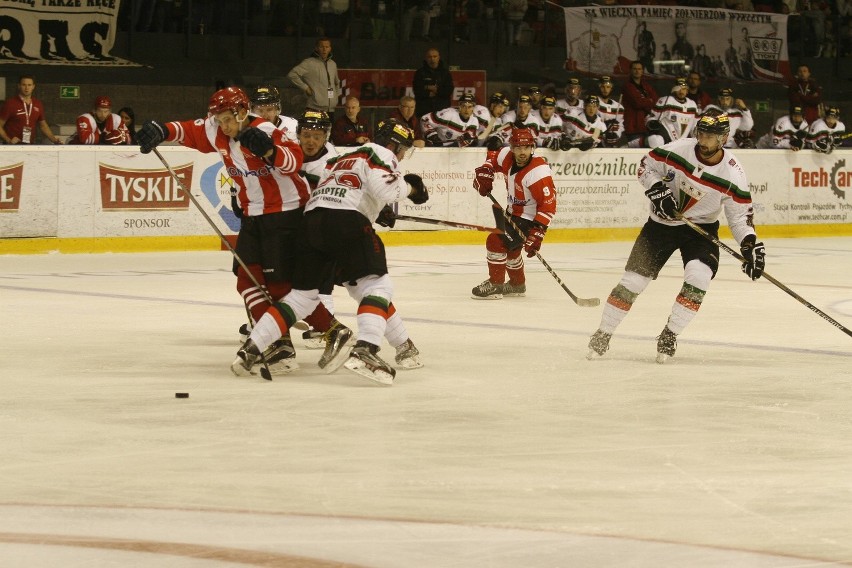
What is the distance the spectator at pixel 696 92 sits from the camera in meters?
18.2

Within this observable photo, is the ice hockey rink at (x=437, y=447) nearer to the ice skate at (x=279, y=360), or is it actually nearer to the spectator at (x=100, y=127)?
the ice skate at (x=279, y=360)

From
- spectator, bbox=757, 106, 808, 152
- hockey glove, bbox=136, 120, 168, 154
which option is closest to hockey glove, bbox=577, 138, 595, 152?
spectator, bbox=757, 106, 808, 152

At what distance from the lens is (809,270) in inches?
524

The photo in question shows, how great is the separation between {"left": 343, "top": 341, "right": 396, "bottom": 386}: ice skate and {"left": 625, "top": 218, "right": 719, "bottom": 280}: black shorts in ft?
5.41

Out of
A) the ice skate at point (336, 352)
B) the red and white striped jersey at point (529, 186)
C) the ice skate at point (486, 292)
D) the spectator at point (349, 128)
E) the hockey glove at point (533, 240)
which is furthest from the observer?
the spectator at point (349, 128)

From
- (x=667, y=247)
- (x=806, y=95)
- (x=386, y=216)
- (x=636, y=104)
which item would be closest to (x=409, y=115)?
(x=636, y=104)

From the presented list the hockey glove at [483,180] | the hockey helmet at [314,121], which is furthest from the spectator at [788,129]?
the hockey helmet at [314,121]

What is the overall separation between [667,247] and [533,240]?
7.94 feet

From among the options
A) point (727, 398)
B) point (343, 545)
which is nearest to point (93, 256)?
point (727, 398)

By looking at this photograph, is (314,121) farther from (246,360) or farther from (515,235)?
(515,235)

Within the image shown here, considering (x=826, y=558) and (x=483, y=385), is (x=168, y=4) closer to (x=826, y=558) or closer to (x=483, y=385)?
(x=483, y=385)

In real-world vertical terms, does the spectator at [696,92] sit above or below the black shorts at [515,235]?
above

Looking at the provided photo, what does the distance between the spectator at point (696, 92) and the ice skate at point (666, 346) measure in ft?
36.3

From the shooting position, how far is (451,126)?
16047mm
